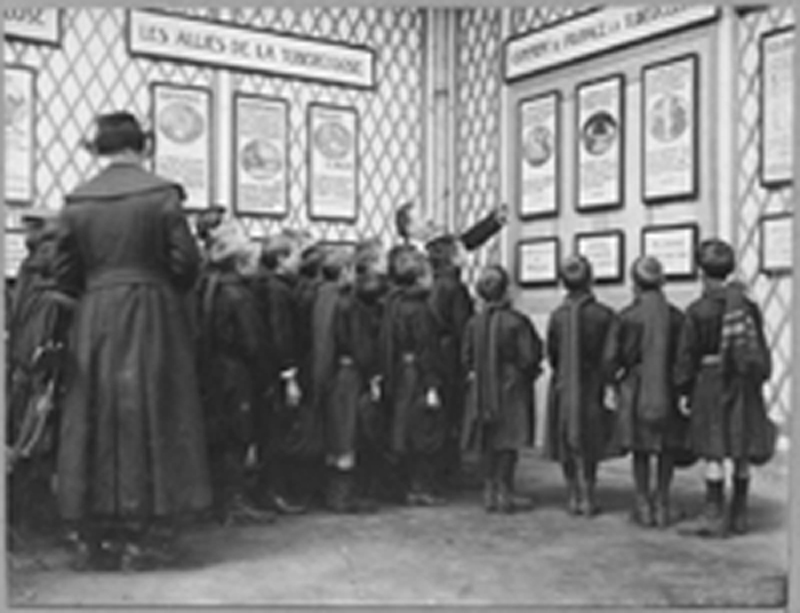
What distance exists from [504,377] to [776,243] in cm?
137

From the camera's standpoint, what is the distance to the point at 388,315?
4.82 m

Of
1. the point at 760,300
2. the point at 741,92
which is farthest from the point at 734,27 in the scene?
the point at 760,300

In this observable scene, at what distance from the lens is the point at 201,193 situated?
16.4 feet

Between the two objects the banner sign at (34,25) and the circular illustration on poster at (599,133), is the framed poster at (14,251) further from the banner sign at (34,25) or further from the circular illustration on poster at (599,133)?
the circular illustration on poster at (599,133)

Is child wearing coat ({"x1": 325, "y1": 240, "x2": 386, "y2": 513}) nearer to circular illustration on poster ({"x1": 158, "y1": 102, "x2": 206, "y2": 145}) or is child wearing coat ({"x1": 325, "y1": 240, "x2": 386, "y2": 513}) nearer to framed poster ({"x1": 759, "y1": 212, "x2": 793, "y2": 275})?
circular illustration on poster ({"x1": 158, "y1": 102, "x2": 206, "y2": 145})

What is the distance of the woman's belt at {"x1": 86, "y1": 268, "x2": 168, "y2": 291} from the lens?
3627mm

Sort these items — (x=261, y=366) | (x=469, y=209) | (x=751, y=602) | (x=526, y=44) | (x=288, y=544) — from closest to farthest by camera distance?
(x=751, y=602)
(x=288, y=544)
(x=261, y=366)
(x=526, y=44)
(x=469, y=209)

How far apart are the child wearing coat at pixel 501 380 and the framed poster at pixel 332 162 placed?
113cm

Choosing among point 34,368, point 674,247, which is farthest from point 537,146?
point 34,368

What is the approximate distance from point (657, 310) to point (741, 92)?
124 cm

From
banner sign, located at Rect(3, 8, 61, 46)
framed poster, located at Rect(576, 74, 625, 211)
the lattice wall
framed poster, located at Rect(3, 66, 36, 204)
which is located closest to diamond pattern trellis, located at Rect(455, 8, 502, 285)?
the lattice wall

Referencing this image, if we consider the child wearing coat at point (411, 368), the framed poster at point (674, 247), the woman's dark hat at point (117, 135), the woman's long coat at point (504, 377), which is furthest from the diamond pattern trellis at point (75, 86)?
the framed poster at point (674, 247)

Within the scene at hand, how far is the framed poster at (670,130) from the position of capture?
5023 millimetres

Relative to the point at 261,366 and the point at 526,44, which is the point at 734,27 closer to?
the point at 526,44
